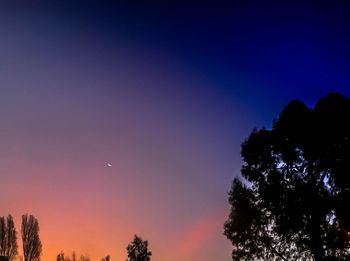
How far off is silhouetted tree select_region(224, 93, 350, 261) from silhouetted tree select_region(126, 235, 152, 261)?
5439cm

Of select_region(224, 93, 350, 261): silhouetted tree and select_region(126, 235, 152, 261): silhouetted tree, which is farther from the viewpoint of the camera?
select_region(126, 235, 152, 261): silhouetted tree

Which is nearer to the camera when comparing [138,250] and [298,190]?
[298,190]

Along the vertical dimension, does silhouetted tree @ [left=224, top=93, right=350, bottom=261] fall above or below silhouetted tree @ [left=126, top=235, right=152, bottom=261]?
below

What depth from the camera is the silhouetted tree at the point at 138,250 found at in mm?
84375

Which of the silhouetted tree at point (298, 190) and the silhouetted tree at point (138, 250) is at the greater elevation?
the silhouetted tree at point (138, 250)

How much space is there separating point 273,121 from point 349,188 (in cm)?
724

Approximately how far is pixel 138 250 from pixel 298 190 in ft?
196

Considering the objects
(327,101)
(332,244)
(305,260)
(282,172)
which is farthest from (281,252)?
(327,101)

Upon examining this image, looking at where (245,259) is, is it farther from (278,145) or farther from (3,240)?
(3,240)

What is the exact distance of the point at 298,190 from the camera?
98.8ft

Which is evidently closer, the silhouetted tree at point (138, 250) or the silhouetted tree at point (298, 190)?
the silhouetted tree at point (298, 190)

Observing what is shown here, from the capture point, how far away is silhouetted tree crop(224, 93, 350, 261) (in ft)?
96.6

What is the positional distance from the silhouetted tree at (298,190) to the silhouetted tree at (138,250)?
178 feet

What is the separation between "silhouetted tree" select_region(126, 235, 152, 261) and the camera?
8438 centimetres
